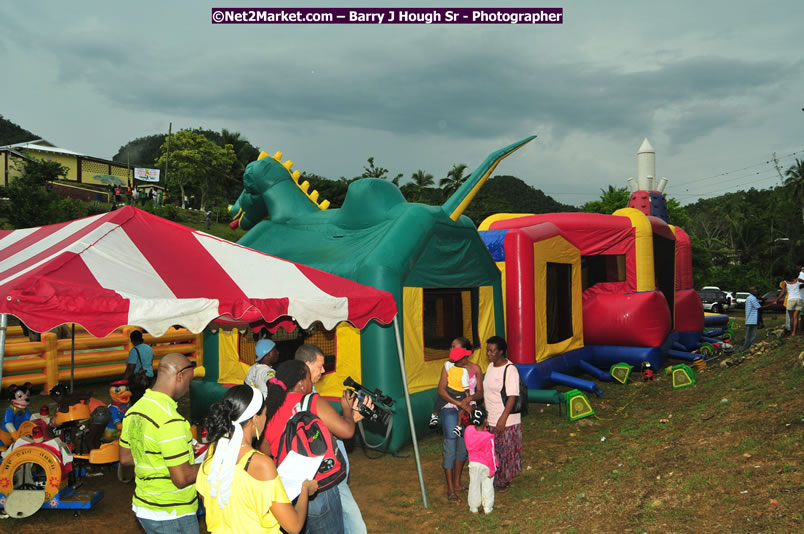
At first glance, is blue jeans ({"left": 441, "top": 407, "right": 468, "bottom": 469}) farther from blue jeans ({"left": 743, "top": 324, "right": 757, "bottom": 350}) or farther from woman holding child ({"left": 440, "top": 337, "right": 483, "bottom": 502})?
blue jeans ({"left": 743, "top": 324, "right": 757, "bottom": 350})

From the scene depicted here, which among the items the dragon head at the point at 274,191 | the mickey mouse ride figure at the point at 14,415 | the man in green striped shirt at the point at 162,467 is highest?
the dragon head at the point at 274,191

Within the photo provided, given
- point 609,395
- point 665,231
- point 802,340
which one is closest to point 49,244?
point 609,395

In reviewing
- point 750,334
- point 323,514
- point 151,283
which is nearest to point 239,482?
point 323,514

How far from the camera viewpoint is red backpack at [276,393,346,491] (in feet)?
9.51

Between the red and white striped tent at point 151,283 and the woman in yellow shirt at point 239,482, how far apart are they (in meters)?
1.90

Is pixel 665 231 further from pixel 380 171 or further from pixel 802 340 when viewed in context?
pixel 380 171

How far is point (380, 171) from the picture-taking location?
46.0 m

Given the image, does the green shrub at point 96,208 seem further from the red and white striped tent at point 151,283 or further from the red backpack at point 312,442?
the red backpack at point 312,442

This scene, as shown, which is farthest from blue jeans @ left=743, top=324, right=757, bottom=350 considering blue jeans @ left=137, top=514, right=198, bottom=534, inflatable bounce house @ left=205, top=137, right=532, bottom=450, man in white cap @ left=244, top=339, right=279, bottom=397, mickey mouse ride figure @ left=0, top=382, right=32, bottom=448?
mickey mouse ride figure @ left=0, top=382, right=32, bottom=448

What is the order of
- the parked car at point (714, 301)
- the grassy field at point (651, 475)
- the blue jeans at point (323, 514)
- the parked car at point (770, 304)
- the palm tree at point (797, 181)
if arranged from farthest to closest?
the palm tree at point (797, 181)
the parked car at point (714, 301)
the parked car at point (770, 304)
the grassy field at point (651, 475)
the blue jeans at point (323, 514)

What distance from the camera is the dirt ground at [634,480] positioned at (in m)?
4.19

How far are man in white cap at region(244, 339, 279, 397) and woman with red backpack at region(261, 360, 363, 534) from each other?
2.22 metres

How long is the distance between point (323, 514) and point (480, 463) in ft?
7.16

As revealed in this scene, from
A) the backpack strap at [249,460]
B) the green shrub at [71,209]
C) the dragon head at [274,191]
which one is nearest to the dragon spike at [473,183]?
the dragon head at [274,191]
